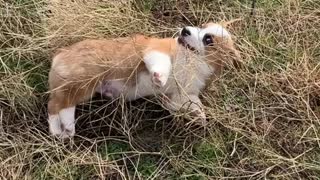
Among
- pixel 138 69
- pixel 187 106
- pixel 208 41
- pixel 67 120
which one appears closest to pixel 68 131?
pixel 67 120

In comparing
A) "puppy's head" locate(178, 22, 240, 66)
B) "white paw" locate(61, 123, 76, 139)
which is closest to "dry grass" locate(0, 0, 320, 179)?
"white paw" locate(61, 123, 76, 139)

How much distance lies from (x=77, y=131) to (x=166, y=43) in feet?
2.05

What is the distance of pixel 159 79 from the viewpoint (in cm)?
325

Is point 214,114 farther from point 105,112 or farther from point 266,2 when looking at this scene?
point 266,2

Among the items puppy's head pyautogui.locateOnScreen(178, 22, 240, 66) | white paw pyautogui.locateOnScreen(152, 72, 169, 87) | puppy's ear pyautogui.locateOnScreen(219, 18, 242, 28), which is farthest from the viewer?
puppy's ear pyautogui.locateOnScreen(219, 18, 242, 28)

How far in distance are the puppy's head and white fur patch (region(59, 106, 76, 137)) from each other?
2.10ft

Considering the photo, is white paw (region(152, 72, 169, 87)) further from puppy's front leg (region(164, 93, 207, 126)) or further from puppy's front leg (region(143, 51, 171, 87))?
puppy's front leg (region(164, 93, 207, 126))

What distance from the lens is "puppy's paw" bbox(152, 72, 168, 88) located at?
10.7ft

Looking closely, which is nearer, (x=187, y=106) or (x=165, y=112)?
(x=187, y=106)

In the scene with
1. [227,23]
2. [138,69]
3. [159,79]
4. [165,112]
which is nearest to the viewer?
[159,79]

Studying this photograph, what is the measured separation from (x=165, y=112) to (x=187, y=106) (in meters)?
0.16

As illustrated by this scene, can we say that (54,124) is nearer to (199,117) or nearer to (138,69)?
(138,69)

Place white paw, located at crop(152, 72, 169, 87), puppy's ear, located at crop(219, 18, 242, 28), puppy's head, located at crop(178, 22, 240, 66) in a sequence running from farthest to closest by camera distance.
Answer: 1. puppy's ear, located at crop(219, 18, 242, 28)
2. puppy's head, located at crop(178, 22, 240, 66)
3. white paw, located at crop(152, 72, 169, 87)

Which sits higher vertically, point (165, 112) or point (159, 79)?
point (159, 79)
